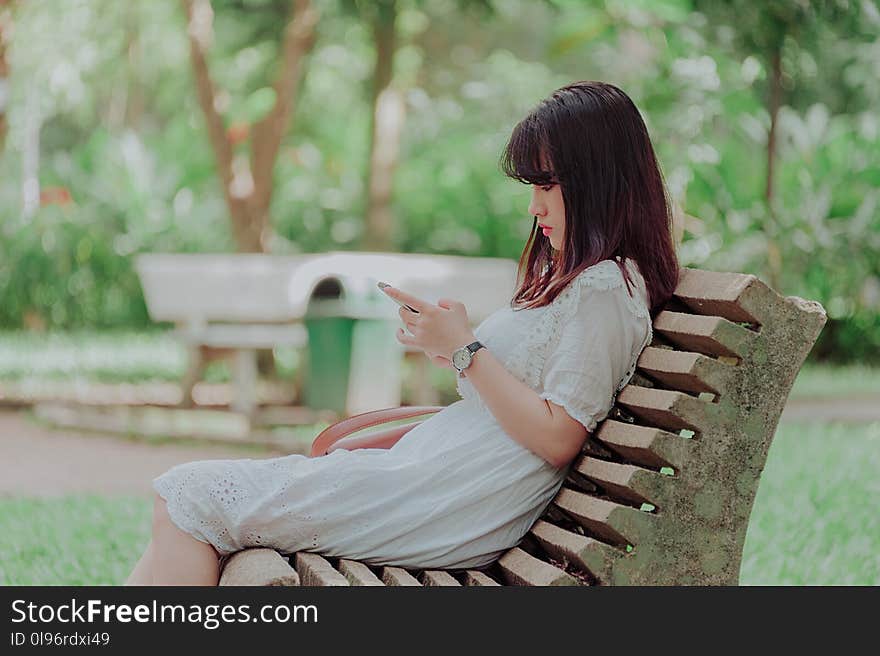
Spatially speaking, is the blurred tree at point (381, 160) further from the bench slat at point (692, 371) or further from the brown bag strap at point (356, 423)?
the bench slat at point (692, 371)

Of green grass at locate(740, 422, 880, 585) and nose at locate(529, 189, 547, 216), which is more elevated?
nose at locate(529, 189, 547, 216)

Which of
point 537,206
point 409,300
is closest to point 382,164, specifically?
point 537,206

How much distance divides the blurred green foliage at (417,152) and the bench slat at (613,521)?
20.8 ft

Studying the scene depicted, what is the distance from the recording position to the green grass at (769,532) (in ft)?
14.8

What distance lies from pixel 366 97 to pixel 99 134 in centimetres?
438

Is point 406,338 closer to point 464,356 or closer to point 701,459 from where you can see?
point 464,356

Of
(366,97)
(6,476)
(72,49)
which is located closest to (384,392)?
(6,476)

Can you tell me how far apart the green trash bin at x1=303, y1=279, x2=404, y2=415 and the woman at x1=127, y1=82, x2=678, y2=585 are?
625 centimetres

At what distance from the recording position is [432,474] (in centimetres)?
254

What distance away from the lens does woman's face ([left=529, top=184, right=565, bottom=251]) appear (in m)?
2.60

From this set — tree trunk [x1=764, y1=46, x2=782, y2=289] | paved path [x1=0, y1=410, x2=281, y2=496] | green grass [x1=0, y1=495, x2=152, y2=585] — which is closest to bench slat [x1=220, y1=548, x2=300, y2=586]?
green grass [x1=0, y1=495, x2=152, y2=585]

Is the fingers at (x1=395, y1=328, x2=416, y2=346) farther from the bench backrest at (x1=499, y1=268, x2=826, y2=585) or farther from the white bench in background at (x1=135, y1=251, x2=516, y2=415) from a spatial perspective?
the white bench in background at (x1=135, y1=251, x2=516, y2=415)

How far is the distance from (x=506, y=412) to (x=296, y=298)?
277 inches

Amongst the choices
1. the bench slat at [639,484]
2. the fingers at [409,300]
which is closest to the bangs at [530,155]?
the fingers at [409,300]
